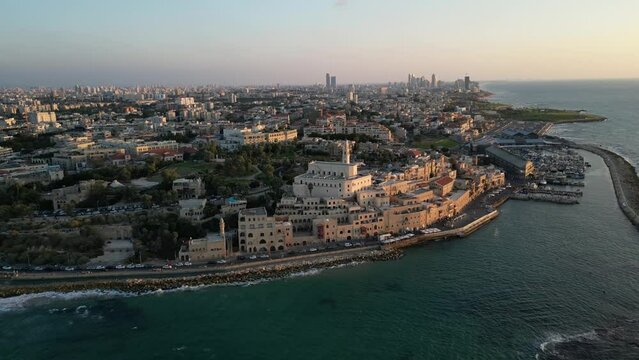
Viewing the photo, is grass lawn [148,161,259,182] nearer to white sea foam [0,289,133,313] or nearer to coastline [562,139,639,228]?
white sea foam [0,289,133,313]

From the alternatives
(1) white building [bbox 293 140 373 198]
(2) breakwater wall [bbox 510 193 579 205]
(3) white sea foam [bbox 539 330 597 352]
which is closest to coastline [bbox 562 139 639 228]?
(2) breakwater wall [bbox 510 193 579 205]

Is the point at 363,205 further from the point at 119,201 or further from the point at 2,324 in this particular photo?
the point at 2,324

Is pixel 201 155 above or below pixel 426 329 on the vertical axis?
above

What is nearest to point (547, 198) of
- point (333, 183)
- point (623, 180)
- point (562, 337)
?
point (623, 180)

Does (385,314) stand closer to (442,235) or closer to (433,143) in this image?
(442,235)

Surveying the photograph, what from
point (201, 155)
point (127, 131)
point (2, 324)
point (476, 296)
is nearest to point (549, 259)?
point (476, 296)

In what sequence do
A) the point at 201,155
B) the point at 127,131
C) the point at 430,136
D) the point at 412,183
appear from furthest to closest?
the point at 430,136 < the point at 127,131 < the point at 201,155 < the point at 412,183

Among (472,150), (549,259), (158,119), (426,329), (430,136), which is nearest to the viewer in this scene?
(426,329)
